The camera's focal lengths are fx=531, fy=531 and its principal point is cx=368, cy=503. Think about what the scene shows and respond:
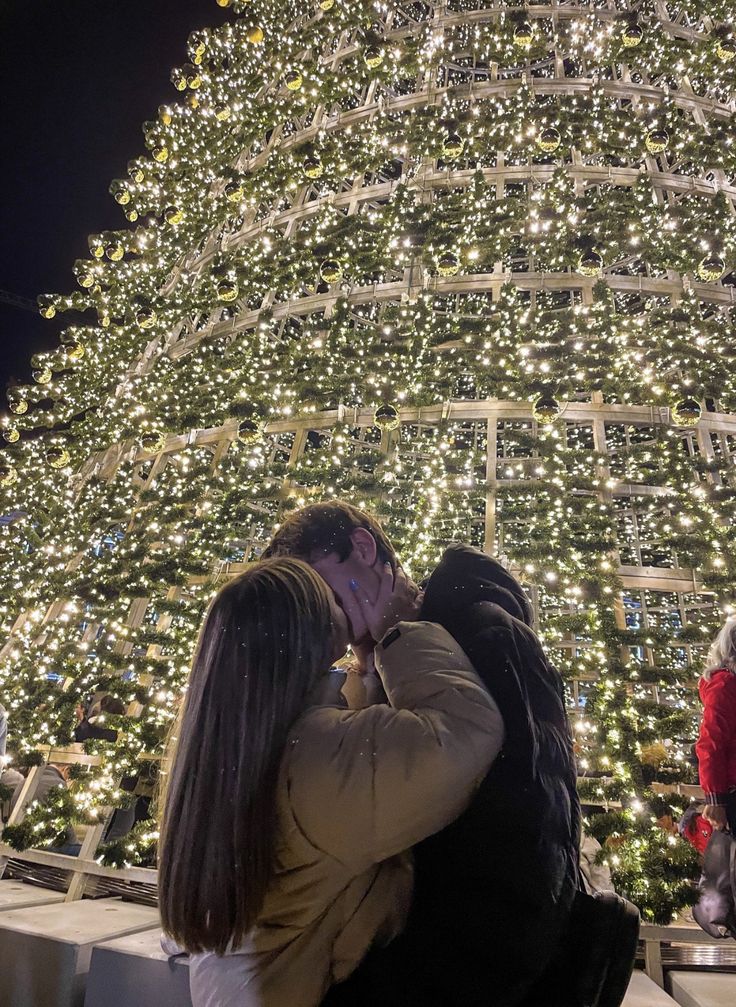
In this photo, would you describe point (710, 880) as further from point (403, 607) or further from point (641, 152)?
point (641, 152)

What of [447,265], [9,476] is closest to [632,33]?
[447,265]

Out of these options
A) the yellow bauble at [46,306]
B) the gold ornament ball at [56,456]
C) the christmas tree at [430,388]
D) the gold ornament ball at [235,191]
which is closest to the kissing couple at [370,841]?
the christmas tree at [430,388]

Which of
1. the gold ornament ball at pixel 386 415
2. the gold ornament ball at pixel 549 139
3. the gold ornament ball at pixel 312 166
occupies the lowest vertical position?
the gold ornament ball at pixel 386 415

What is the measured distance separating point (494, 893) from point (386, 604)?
1.86 ft

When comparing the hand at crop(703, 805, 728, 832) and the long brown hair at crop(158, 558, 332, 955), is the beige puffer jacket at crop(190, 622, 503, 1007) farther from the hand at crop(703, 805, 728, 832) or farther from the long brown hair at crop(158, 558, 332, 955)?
the hand at crop(703, 805, 728, 832)

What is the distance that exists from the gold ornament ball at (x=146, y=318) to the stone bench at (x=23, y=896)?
4.91m

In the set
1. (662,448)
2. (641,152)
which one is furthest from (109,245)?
(662,448)

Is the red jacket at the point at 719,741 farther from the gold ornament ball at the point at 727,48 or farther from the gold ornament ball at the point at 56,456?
the gold ornament ball at the point at 727,48

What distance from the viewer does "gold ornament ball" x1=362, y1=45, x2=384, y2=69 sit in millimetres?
5574

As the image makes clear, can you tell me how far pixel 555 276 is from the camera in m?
4.58

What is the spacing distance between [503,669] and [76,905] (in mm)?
3067

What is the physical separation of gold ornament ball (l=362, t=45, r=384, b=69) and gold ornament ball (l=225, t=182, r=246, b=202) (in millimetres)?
1837

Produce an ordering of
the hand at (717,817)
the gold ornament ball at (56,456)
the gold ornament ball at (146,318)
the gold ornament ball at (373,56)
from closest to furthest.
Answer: the hand at (717,817), the gold ornament ball at (56,456), the gold ornament ball at (373,56), the gold ornament ball at (146,318)

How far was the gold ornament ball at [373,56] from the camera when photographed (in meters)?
5.57
